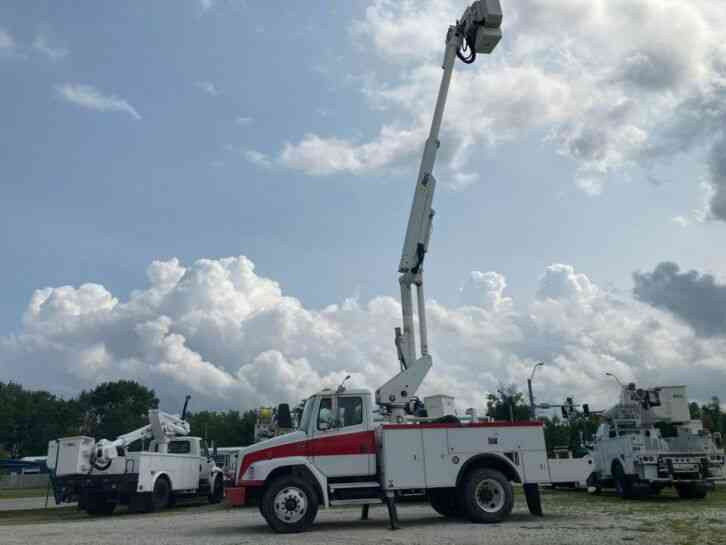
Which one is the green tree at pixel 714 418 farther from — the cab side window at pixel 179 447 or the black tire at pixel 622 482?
the cab side window at pixel 179 447

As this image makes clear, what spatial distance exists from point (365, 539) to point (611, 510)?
747 centimetres

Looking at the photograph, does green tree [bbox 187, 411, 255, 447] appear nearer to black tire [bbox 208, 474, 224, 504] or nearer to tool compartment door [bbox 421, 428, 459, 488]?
black tire [bbox 208, 474, 224, 504]

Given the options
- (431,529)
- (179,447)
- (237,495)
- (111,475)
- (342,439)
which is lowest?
(431,529)

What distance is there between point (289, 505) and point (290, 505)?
0.07 ft

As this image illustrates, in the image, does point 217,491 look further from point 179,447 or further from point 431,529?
point 431,529

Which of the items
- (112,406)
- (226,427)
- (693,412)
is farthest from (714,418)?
(112,406)

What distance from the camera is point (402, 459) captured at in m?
13.5

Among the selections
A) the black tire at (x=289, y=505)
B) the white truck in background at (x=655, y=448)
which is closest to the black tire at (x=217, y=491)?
the black tire at (x=289, y=505)

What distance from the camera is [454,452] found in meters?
13.7

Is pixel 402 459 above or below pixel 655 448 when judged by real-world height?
below

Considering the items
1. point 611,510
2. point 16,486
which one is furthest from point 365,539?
point 16,486

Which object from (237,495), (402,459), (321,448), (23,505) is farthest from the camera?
(23,505)

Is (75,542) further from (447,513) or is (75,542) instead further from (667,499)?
(667,499)

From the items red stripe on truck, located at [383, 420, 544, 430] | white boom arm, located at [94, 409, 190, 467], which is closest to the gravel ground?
white boom arm, located at [94, 409, 190, 467]
